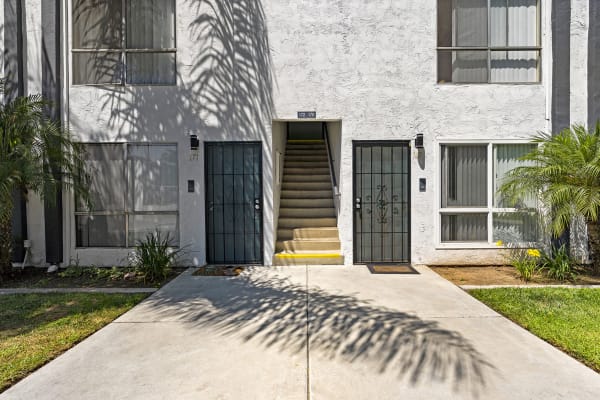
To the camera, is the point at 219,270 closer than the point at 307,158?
Yes

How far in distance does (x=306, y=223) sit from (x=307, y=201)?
77 cm

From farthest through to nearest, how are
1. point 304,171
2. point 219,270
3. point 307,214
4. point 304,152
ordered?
point 304,152 → point 304,171 → point 307,214 → point 219,270

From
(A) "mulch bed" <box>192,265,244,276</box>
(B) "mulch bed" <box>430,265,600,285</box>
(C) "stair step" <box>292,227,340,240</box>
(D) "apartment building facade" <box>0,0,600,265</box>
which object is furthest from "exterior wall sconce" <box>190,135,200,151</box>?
(B) "mulch bed" <box>430,265,600,285</box>

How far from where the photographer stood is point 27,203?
23.2ft

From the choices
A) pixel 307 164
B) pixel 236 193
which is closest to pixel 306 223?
pixel 236 193

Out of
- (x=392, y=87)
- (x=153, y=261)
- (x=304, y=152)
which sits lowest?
(x=153, y=261)

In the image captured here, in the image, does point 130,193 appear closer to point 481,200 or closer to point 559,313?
point 481,200

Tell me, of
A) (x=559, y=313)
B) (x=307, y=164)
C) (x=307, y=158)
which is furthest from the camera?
(x=307, y=158)

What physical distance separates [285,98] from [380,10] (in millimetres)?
2516

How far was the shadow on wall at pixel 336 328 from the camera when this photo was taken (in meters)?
3.24

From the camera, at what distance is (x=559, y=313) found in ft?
14.8

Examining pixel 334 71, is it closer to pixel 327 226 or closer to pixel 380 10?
pixel 380 10

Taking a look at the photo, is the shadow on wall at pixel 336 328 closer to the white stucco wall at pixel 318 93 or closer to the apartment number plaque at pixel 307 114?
the white stucco wall at pixel 318 93

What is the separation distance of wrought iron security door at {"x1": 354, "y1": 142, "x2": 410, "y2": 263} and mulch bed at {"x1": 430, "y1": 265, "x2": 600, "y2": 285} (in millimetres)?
907
